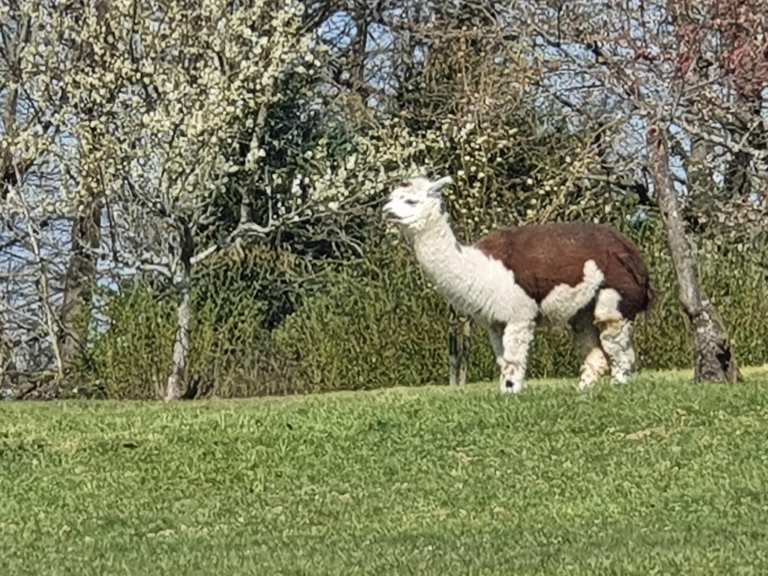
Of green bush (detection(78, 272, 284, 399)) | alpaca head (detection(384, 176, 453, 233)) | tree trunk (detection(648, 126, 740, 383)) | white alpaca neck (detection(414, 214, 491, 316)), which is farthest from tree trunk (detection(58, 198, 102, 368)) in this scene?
tree trunk (detection(648, 126, 740, 383))

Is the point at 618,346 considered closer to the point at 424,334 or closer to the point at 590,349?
the point at 590,349

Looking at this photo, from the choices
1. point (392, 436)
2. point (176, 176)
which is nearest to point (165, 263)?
point (176, 176)

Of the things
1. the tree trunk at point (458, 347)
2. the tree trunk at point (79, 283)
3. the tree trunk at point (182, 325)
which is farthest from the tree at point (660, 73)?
the tree trunk at point (79, 283)

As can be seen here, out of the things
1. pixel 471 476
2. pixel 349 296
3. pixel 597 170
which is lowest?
pixel 471 476

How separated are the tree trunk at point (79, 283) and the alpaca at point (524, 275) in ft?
27.6

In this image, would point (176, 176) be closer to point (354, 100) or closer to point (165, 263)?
point (165, 263)

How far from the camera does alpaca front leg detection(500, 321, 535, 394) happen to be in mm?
14953

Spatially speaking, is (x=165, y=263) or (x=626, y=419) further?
(x=165, y=263)

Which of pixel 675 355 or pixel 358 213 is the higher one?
pixel 358 213

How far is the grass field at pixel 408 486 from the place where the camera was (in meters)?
9.23

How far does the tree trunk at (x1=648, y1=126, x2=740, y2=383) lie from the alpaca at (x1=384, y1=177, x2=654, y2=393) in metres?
0.95

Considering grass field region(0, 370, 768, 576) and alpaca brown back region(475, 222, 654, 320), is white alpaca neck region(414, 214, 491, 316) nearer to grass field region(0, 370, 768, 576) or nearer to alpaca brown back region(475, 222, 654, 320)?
alpaca brown back region(475, 222, 654, 320)

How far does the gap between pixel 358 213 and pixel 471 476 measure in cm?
1241

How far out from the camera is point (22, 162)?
76.4 ft
